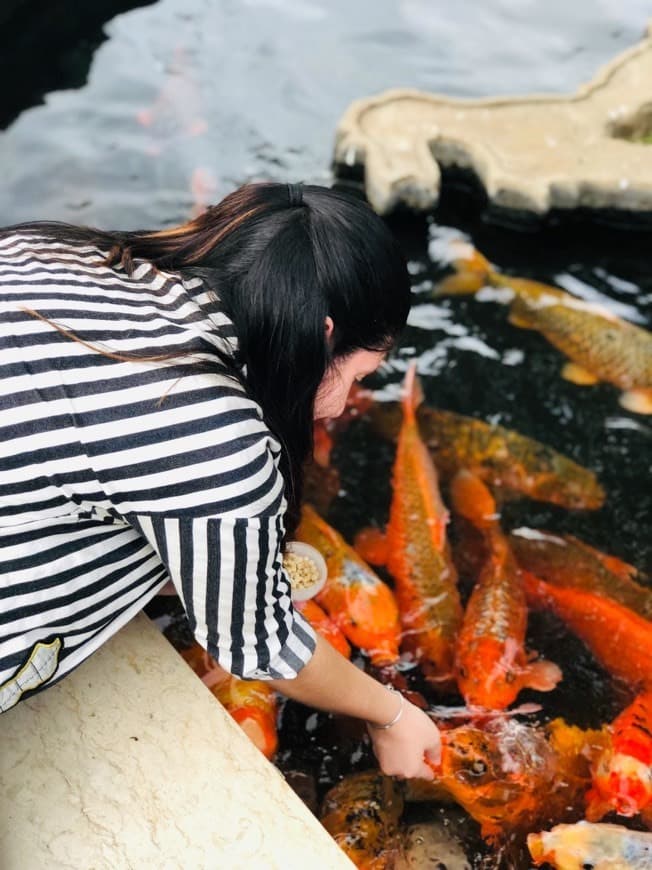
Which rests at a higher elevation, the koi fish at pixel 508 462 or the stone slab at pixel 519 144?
the stone slab at pixel 519 144

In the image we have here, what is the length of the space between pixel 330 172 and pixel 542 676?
426 cm

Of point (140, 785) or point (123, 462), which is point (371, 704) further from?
point (123, 462)

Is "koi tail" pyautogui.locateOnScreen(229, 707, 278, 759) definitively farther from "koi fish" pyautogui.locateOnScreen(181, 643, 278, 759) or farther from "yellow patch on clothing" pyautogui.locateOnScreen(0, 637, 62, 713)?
"yellow patch on clothing" pyautogui.locateOnScreen(0, 637, 62, 713)

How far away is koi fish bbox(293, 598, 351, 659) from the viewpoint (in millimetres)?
3168

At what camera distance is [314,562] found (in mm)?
3229

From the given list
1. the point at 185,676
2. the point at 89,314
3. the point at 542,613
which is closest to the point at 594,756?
the point at 542,613

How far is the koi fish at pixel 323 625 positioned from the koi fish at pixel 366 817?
48cm

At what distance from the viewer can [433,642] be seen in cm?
331

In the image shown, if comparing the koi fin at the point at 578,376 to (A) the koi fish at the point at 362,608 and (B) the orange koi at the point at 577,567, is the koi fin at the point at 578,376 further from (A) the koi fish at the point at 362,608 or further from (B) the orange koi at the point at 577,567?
(A) the koi fish at the point at 362,608

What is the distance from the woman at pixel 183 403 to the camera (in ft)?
5.76

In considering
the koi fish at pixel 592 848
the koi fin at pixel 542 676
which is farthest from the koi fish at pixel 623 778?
the koi fin at pixel 542 676

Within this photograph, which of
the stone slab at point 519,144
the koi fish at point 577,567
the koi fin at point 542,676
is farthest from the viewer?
the stone slab at point 519,144

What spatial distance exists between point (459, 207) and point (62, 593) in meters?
5.03

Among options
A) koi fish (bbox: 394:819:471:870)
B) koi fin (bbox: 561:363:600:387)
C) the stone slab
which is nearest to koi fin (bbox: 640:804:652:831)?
koi fish (bbox: 394:819:471:870)
